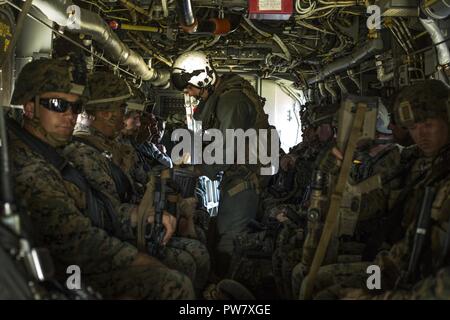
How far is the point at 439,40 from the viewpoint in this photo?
5.79 metres

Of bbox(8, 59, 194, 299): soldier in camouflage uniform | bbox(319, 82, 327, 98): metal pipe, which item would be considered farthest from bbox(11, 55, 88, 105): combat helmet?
bbox(319, 82, 327, 98): metal pipe

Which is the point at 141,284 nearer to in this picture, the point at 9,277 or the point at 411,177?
the point at 9,277

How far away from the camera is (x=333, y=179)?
3578mm

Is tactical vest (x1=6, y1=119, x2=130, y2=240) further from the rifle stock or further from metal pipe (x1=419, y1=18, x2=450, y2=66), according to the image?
metal pipe (x1=419, y1=18, x2=450, y2=66)

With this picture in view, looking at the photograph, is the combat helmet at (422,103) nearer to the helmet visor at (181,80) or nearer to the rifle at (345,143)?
the rifle at (345,143)

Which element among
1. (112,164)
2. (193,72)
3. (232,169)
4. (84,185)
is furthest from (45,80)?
(193,72)

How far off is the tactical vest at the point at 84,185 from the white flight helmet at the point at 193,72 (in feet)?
8.71

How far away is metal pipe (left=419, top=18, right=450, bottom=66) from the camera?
18.4ft

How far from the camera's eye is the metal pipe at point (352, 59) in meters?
7.87

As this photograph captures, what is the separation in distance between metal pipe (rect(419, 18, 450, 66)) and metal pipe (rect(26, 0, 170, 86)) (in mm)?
3738

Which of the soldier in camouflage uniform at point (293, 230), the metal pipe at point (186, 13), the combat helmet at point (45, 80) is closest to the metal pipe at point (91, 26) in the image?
the metal pipe at point (186, 13)

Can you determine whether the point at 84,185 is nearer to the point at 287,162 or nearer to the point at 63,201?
the point at 63,201

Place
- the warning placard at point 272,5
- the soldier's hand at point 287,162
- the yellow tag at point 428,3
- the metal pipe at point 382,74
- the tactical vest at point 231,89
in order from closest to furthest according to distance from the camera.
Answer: the yellow tag at point 428,3
the tactical vest at point 231,89
the warning placard at point 272,5
the metal pipe at point 382,74
the soldier's hand at point 287,162
